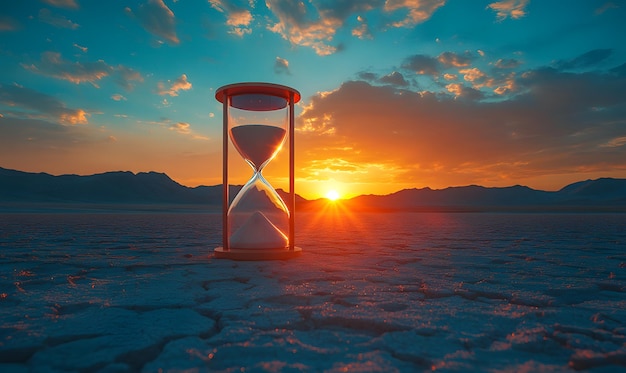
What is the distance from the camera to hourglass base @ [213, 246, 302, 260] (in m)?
3.67

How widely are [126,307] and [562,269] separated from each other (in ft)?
10.3

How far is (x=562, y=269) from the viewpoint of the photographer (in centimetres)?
339

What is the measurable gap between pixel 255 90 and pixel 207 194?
184 ft

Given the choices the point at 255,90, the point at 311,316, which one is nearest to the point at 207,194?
the point at 255,90

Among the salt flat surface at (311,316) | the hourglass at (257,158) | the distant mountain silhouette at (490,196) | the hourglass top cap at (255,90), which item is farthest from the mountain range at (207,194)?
the salt flat surface at (311,316)

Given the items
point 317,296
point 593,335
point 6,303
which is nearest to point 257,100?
point 317,296

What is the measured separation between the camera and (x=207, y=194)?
58.2 meters

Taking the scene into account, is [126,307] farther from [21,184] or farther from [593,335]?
[21,184]

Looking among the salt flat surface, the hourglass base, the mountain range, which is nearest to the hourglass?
the hourglass base

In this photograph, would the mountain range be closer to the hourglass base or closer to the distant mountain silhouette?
the distant mountain silhouette

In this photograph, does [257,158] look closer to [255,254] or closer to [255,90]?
[255,90]

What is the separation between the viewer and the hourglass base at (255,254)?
367cm

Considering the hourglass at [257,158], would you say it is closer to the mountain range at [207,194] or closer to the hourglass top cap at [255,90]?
the hourglass top cap at [255,90]

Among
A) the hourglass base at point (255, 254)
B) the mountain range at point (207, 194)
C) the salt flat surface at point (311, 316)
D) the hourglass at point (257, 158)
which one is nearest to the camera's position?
the salt flat surface at point (311, 316)
